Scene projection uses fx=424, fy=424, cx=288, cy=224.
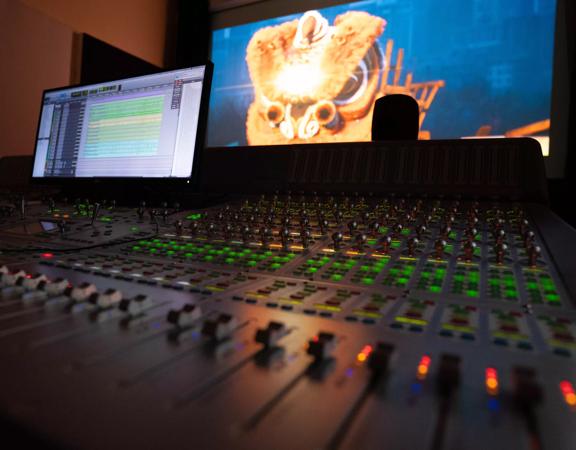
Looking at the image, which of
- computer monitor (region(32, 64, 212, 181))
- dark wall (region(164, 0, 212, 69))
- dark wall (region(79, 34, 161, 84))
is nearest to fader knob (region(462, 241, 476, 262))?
computer monitor (region(32, 64, 212, 181))

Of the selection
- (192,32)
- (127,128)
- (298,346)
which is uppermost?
(192,32)

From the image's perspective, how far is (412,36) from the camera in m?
3.79

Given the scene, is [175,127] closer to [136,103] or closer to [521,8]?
[136,103]

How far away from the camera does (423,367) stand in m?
0.28

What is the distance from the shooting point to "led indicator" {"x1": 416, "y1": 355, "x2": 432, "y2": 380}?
0.27 meters

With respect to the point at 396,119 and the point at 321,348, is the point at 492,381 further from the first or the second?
the point at 396,119

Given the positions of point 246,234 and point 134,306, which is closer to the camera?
point 134,306

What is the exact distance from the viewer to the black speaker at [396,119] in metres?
1.56

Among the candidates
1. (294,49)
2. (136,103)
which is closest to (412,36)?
(294,49)

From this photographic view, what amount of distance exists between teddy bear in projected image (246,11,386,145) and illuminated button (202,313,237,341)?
371cm

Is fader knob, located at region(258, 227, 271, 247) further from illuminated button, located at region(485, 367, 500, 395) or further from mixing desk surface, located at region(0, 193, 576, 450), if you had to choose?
illuminated button, located at region(485, 367, 500, 395)

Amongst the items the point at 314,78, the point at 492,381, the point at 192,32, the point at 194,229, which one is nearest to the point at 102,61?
the point at 192,32

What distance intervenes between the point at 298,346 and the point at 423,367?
3.4 inches

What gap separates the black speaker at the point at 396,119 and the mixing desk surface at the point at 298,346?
3.09 ft
